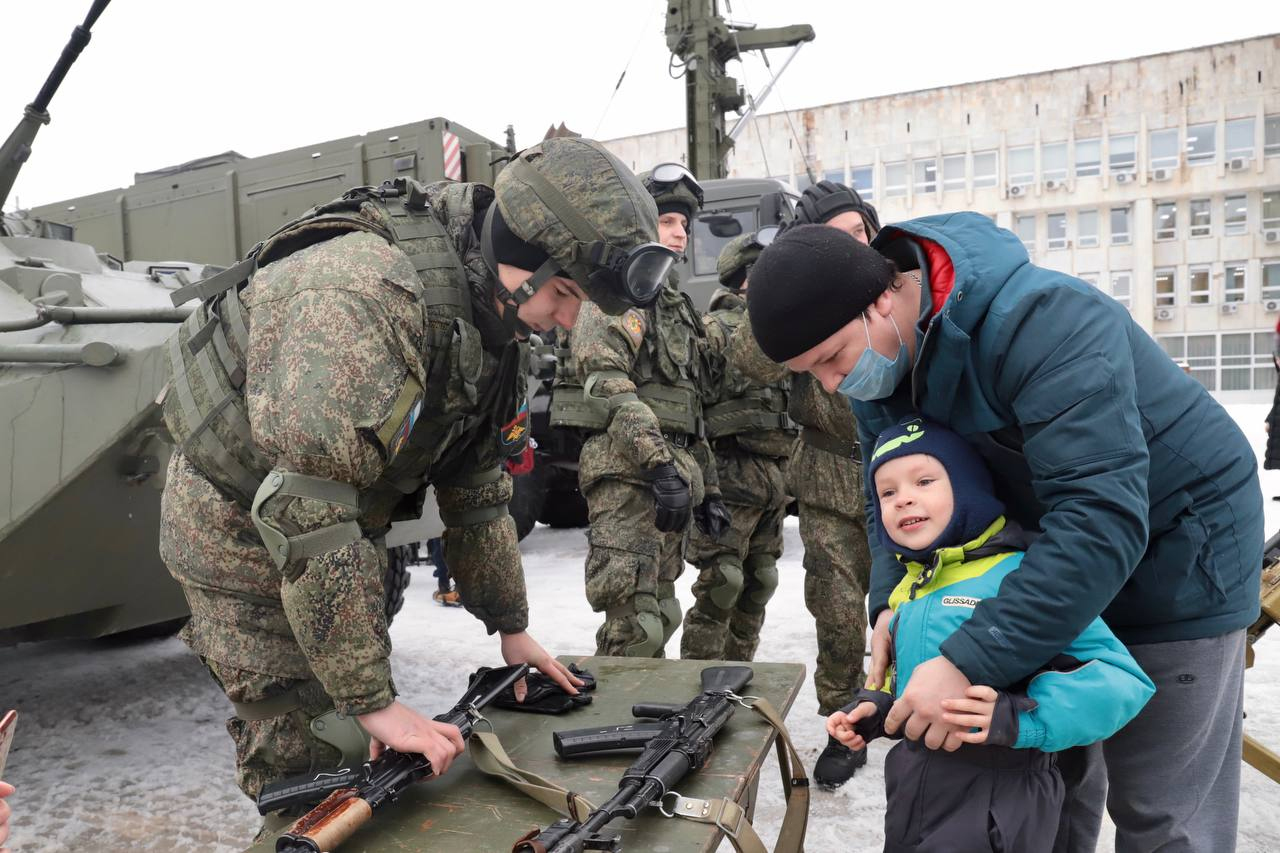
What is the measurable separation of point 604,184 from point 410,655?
11.0 feet

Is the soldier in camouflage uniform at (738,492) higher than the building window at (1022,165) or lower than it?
lower

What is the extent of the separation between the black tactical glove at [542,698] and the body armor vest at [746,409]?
1776mm

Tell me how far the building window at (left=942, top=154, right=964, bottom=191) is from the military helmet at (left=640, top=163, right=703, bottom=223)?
22.7m

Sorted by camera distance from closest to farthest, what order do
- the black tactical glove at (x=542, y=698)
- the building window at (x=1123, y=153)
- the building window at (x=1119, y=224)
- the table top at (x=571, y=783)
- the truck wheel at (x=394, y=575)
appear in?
the table top at (x=571, y=783), the black tactical glove at (x=542, y=698), the truck wheel at (x=394, y=575), the building window at (x=1123, y=153), the building window at (x=1119, y=224)

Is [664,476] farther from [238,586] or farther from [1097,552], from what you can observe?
[1097,552]

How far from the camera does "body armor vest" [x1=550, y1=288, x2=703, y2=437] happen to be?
357cm

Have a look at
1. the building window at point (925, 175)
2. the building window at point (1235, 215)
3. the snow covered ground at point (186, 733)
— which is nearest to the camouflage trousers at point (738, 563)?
the snow covered ground at point (186, 733)

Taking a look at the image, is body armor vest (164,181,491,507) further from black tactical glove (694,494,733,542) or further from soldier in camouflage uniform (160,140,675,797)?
black tactical glove (694,494,733,542)

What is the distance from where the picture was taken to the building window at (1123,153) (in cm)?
2333

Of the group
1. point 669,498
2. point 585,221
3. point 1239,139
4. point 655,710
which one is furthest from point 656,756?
point 1239,139

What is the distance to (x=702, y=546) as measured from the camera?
3.72 metres

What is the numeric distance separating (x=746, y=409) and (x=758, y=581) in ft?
2.26

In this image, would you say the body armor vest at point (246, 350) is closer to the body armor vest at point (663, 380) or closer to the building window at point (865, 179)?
the body armor vest at point (663, 380)

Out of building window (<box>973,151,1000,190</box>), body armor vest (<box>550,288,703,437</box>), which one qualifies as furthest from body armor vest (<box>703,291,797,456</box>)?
building window (<box>973,151,1000,190</box>)
